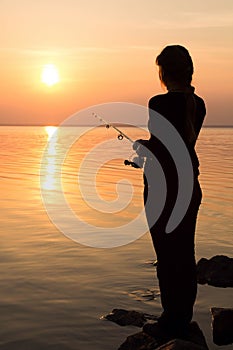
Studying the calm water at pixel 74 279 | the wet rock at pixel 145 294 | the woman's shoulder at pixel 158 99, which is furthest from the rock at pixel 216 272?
the woman's shoulder at pixel 158 99

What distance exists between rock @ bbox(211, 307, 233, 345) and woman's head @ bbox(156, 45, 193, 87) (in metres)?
2.68

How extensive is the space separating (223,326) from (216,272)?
2182 millimetres

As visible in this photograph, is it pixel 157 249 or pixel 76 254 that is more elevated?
pixel 157 249

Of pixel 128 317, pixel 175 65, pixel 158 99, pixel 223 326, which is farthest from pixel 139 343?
pixel 175 65

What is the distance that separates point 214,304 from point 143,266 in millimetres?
1926

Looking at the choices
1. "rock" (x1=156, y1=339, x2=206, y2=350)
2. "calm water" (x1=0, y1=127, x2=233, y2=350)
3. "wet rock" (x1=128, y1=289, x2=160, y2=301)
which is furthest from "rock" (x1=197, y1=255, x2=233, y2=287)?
"rock" (x1=156, y1=339, x2=206, y2=350)

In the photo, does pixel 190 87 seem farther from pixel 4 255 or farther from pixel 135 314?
pixel 4 255

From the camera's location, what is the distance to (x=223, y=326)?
6492 mm

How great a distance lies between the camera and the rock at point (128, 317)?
6.79m

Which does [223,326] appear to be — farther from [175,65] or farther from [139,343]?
[175,65]

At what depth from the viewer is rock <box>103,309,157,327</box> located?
6.79 metres

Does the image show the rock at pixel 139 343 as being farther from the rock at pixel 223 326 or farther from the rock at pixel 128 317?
the rock at pixel 223 326

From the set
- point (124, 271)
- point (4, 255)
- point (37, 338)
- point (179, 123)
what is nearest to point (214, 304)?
point (124, 271)

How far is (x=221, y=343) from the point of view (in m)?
6.35
